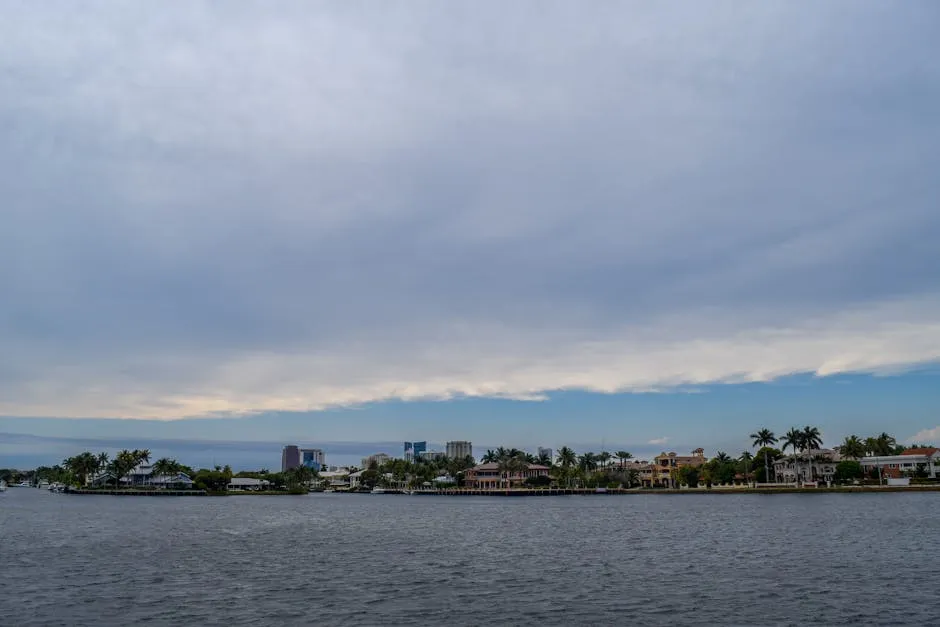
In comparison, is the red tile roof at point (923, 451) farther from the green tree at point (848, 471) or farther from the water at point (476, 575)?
the water at point (476, 575)

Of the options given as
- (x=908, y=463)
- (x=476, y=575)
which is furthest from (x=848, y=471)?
(x=476, y=575)

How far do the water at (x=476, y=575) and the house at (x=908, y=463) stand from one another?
124m

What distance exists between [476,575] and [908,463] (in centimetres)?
18651

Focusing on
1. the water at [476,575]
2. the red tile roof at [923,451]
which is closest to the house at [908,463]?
the red tile roof at [923,451]

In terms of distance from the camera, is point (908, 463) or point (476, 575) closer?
point (476, 575)

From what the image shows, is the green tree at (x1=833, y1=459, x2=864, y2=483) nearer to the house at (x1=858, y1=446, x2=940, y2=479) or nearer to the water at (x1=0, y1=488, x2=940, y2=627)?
the house at (x1=858, y1=446, x2=940, y2=479)

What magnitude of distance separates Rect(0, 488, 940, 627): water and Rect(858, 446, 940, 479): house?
405 feet

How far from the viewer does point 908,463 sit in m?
187

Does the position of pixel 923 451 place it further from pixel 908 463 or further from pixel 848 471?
pixel 848 471

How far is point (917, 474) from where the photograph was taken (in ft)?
595

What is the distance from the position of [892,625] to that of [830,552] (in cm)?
2680

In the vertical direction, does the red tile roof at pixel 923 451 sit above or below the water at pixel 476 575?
above

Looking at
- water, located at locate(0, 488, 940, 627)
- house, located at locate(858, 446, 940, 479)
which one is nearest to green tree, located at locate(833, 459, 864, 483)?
house, located at locate(858, 446, 940, 479)

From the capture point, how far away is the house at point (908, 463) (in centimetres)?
18262
